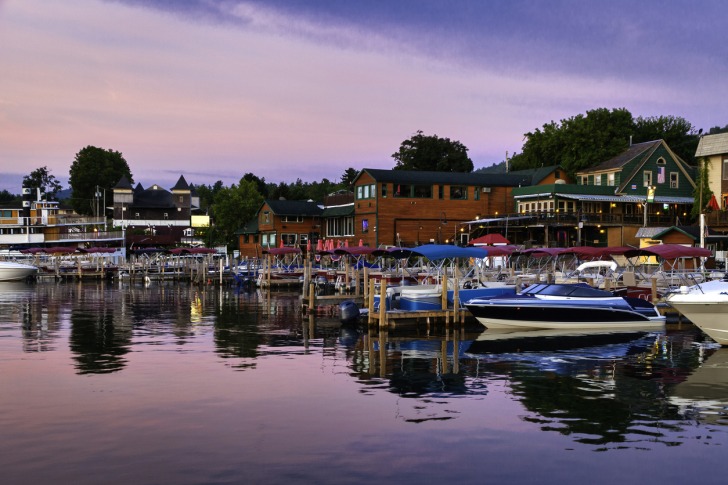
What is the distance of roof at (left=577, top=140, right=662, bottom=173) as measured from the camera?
89375 millimetres

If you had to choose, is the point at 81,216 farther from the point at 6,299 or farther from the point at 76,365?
the point at 76,365

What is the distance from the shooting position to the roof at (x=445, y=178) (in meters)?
87.4

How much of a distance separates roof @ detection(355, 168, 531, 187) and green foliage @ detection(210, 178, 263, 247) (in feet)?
117

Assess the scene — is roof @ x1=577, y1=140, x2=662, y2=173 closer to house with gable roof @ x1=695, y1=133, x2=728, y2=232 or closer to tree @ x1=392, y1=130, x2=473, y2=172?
house with gable roof @ x1=695, y1=133, x2=728, y2=232

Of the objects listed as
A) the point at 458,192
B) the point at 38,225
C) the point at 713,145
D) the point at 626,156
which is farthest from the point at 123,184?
the point at 713,145

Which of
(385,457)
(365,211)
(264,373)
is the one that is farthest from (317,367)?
(365,211)

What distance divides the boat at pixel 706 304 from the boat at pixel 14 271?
77.9 m

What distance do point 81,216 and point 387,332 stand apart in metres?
142

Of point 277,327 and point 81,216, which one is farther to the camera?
point 81,216

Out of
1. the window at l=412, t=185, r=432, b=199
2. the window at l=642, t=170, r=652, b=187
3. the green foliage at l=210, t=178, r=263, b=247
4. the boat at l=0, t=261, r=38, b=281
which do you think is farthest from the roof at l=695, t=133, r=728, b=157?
the boat at l=0, t=261, r=38, b=281

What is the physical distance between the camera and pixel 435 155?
134 metres

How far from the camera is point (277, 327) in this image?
38594 millimetres

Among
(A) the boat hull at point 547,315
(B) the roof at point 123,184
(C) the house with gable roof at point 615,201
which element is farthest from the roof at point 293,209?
(B) the roof at point 123,184

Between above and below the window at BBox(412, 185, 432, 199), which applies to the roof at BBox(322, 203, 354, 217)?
below
